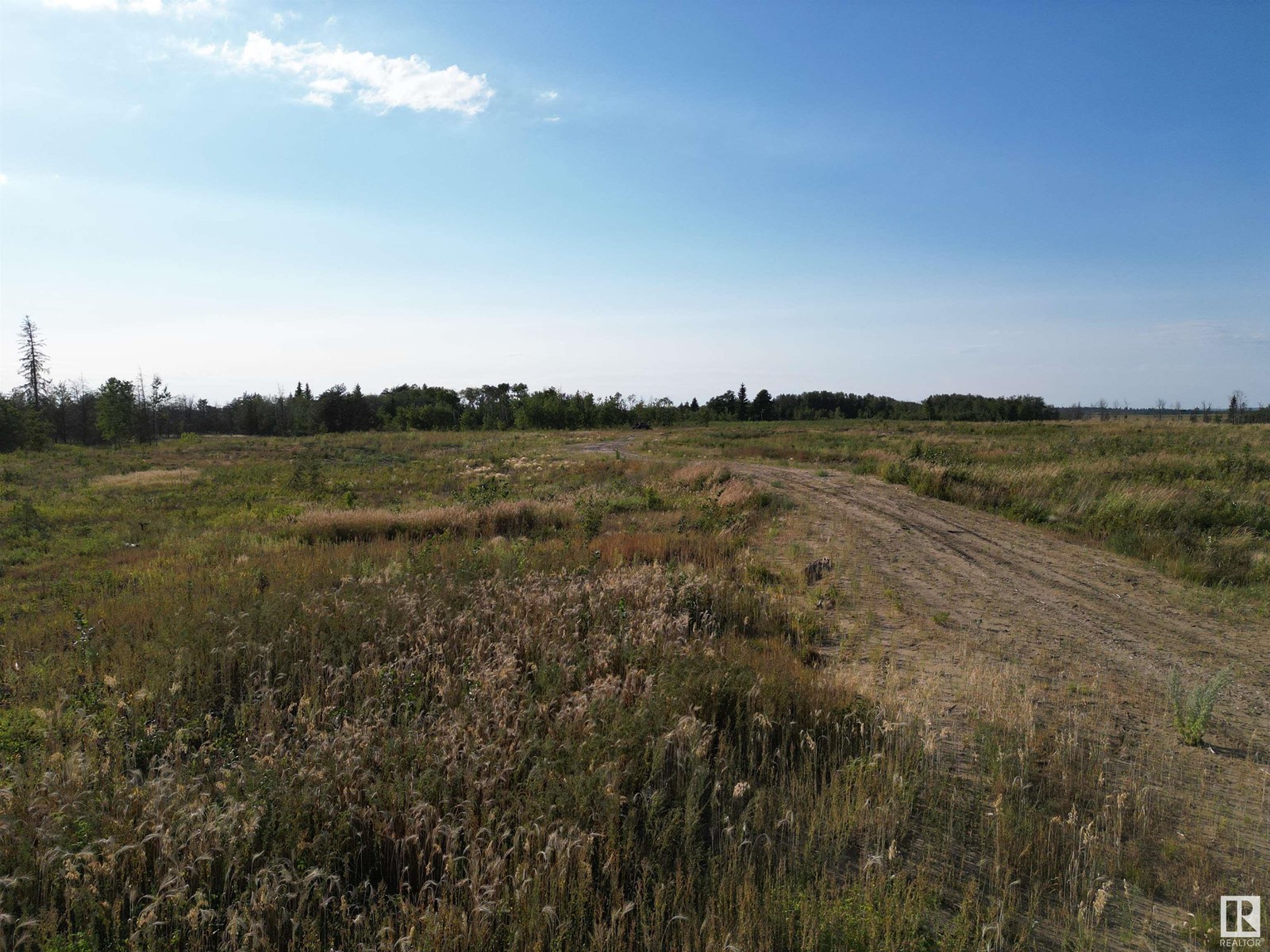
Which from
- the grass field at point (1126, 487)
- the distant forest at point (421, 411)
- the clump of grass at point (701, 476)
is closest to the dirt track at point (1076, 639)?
the grass field at point (1126, 487)

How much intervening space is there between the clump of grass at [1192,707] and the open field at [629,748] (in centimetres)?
16

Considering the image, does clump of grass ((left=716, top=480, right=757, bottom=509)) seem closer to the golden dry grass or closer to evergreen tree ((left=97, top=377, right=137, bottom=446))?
the golden dry grass

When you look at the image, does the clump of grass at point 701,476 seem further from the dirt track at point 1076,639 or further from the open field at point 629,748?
the open field at point 629,748

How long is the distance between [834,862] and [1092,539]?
13.3 meters

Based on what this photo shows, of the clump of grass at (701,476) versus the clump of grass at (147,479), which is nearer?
the clump of grass at (701,476)

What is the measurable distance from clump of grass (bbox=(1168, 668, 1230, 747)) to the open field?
0.52 feet

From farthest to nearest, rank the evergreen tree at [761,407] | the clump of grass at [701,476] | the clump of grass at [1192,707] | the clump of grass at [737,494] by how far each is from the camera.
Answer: the evergreen tree at [761,407], the clump of grass at [701,476], the clump of grass at [737,494], the clump of grass at [1192,707]

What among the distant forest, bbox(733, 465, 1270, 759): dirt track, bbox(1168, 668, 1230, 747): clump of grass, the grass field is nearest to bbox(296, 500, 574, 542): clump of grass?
bbox(733, 465, 1270, 759): dirt track

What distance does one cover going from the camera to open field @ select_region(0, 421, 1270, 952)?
326cm

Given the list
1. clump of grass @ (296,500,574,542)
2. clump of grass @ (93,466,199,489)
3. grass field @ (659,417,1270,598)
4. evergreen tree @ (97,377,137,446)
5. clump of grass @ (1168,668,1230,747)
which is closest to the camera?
clump of grass @ (1168,668,1230,747)

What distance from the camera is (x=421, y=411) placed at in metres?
112

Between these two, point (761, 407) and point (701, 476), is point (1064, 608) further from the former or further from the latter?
point (761, 407)

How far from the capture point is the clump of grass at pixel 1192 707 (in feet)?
18.7

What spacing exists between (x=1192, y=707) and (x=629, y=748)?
5.39m
